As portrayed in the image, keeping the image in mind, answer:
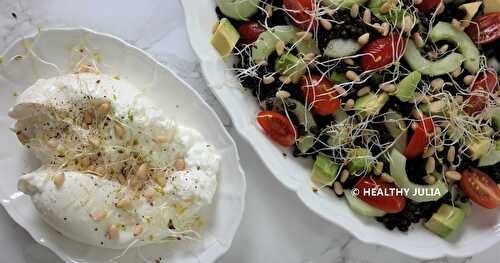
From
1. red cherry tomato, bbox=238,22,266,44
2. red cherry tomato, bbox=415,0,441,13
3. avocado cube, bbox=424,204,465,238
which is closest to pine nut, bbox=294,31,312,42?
red cherry tomato, bbox=238,22,266,44

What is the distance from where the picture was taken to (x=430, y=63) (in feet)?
5.65

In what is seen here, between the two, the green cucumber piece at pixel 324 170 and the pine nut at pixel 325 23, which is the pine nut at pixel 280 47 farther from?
the green cucumber piece at pixel 324 170

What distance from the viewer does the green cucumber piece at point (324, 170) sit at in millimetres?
1738

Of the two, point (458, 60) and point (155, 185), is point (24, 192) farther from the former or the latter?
point (458, 60)

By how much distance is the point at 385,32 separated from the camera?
5.48ft

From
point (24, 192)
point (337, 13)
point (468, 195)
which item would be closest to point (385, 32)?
point (337, 13)

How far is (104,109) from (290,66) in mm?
583

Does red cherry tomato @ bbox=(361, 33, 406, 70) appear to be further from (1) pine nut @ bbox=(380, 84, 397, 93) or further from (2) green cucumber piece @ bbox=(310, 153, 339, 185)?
(2) green cucumber piece @ bbox=(310, 153, 339, 185)

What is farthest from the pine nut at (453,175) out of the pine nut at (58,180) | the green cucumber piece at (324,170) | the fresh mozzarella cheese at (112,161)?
the pine nut at (58,180)

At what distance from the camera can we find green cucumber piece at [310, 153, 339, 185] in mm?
1738

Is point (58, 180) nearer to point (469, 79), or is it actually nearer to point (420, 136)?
point (420, 136)

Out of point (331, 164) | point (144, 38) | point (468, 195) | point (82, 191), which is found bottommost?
point (468, 195)

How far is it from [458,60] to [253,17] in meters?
0.66

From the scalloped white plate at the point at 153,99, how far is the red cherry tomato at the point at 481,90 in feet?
2.50
